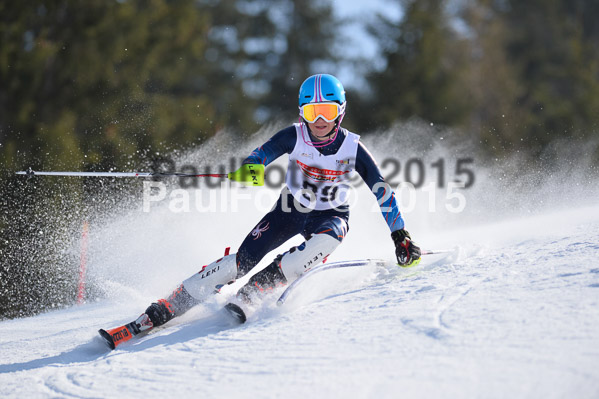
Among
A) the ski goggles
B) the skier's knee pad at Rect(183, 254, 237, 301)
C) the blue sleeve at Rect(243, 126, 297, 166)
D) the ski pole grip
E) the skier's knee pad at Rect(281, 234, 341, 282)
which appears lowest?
the skier's knee pad at Rect(183, 254, 237, 301)

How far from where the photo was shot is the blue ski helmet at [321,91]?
4727 millimetres

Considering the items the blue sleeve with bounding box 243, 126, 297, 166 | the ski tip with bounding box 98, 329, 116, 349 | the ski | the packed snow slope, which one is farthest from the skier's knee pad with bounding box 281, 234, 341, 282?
the ski tip with bounding box 98, 329, 116, 349

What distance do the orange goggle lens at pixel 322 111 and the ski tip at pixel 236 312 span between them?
1.57m

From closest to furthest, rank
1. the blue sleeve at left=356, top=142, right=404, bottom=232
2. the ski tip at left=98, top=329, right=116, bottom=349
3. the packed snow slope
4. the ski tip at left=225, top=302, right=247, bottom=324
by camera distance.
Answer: the packed snow slope → the ski tip at left=225, top=302, right=247, bottom=324 → the ski tip at left=98, top=329, right=116, bottom=349 → the blue sleeve at left=356, top=142, right=404, bottom=232

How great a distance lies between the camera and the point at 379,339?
3.40m

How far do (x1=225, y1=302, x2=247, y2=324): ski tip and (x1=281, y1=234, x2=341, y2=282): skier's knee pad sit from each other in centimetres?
44

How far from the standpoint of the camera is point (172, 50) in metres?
16.8

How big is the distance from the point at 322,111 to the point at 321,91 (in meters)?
0.16

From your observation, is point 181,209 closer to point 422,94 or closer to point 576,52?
point 422,94

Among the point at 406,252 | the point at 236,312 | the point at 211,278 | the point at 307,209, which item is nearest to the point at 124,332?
the point at 211,278

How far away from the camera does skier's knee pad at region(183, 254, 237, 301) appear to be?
4.54 metres

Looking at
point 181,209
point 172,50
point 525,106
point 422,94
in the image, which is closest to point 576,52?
point 525,106

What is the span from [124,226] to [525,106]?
65.2 feet

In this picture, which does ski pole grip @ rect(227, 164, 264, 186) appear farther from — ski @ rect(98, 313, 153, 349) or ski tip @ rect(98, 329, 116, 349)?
ski tip @ rect(98, 329, 116, 349)
